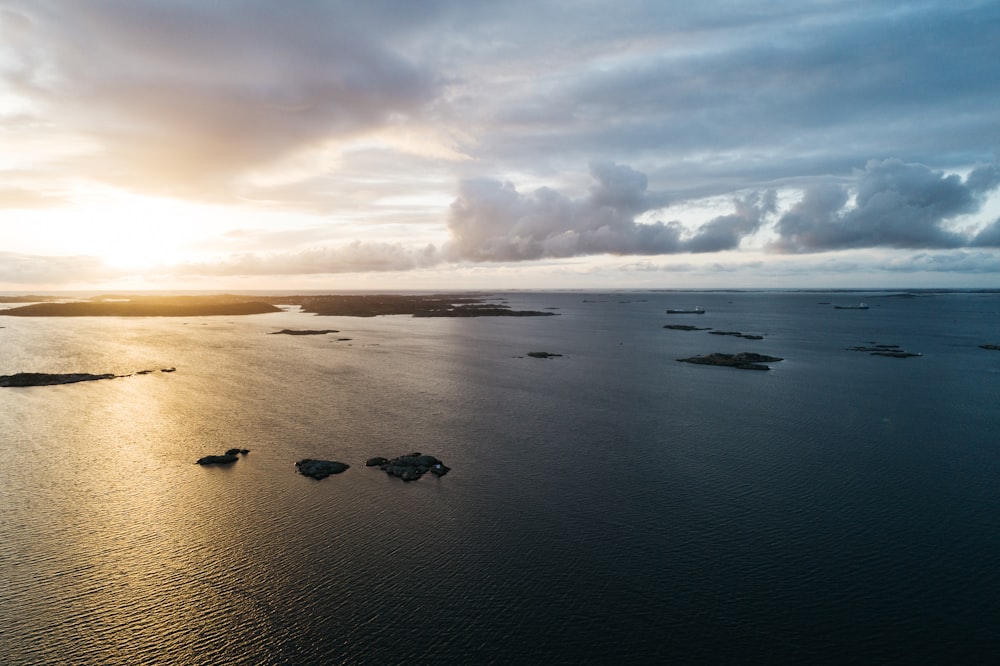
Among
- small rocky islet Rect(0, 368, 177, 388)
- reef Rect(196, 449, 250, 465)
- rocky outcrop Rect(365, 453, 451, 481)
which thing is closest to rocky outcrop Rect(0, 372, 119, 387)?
small rocky islet Rect(0, 368, 177, 388)

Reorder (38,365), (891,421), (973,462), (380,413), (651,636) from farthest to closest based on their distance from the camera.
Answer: (38,365) → (380,413) → (891,421) → (973,462) → (651,636)

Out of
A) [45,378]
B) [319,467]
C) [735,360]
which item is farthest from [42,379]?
[735,360]

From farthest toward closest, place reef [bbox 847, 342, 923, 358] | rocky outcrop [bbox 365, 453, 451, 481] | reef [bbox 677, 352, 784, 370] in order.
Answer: reef [bbox 847, 342, 923, 358]
reef [bbox 677, 352, 784, 370]
rocky outcrop [bbox 365, 453, 451, 481]

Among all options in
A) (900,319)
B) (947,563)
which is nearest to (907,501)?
(947,563)

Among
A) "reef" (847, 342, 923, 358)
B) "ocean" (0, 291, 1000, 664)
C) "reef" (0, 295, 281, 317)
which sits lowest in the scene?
"ocean" (0, 291, 1000, 664)

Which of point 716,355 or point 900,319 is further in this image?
point 900,319

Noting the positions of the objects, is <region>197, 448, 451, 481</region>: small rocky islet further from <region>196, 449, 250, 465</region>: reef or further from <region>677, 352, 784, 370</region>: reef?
<region>677, 352, 784, 370</region>: reef

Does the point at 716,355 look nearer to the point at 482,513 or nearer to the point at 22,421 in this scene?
the point at 482,513
